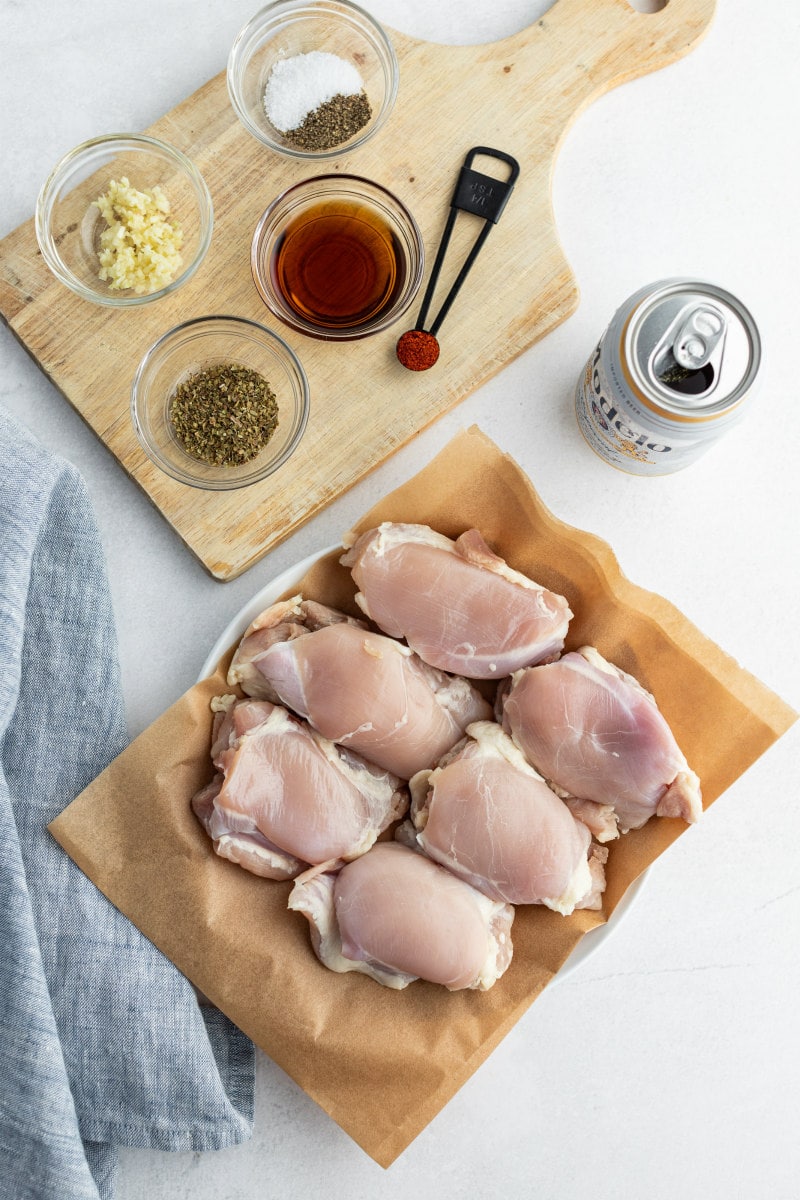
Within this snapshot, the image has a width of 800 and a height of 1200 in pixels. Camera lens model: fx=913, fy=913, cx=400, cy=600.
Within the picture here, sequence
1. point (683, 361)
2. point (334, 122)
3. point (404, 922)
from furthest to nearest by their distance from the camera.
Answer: point (334, 122)
point (404, 922)
point (683, 361)

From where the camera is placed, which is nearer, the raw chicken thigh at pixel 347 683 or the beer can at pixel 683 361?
the beer can at pixel 683 361

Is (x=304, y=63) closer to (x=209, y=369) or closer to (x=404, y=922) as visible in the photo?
(x=209, y=369)

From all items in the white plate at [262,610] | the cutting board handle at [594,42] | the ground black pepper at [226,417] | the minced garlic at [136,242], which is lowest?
the white plate at [262,610]

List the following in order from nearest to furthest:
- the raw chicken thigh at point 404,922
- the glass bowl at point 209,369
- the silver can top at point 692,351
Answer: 1. the silver can top at point 692,351
2. the raw chicken thigh at point 404,922
3. the glass bowl at point 209,369

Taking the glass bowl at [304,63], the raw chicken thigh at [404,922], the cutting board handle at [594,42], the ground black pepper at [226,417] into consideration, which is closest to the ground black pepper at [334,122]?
the glass bowl at [304,63]

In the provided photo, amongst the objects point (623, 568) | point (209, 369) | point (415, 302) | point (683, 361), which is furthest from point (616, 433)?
point (209, 369)

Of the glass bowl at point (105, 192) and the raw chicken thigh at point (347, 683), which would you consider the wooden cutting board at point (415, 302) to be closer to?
the glass bowl at point (105, 192)

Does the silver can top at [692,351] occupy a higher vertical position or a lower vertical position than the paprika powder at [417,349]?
higher

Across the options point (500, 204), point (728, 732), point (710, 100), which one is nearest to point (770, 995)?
point (728, 732)
